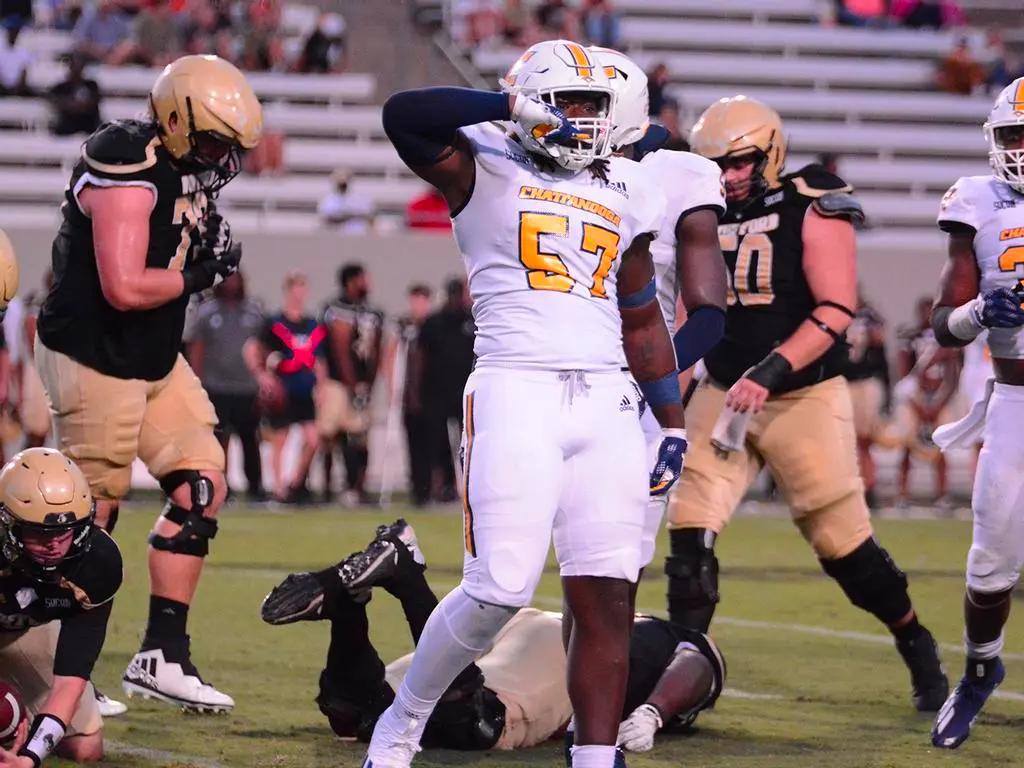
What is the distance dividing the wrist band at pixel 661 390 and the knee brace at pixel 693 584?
1233 millimetres

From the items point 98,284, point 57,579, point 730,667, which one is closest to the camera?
point 57,579

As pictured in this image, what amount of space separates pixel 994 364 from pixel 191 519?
2.42m

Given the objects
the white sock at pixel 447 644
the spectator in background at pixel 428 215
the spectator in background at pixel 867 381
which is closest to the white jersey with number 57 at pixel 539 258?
the white sock at pixel 447 644

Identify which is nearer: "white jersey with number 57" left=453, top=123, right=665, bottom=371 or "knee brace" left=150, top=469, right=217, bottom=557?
"white jersey with number 57" left=453, top=123, right=665, bottom=371

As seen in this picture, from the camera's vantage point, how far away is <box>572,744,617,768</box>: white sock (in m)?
3.89

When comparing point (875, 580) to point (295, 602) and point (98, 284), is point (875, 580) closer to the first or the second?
point (295, 602)

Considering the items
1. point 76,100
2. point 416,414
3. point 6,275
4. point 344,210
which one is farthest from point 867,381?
point 6,275

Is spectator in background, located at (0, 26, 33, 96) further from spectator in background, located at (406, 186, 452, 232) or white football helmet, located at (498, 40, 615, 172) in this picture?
white football helmet, located at (498, 40, 615, 172)

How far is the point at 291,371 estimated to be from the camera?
1284cm

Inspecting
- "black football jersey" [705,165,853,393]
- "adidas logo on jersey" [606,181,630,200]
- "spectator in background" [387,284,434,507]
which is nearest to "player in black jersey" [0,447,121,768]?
"adidas logo on jersey" [606,181,630,200]

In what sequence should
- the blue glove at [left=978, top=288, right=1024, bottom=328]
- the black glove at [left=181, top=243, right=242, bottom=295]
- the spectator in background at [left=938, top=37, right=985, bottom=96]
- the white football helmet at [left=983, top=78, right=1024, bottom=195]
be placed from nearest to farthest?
the blue glove at [left=978, top=288, right=1024, bottom=328] < the white football helmet at [left=983, top=78, right=1024, bottom=195] < the black glove at [left=181, top=243, right=242, bottom=295] < the spectator in background at [left=938, top=37, right=985, bottom=96]

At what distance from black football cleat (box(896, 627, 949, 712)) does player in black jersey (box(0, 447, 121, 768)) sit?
2581 millimetres

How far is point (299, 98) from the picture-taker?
17391 mm

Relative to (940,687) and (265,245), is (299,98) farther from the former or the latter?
(940,687)
